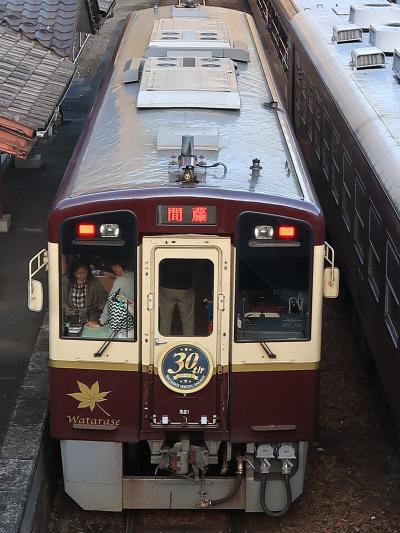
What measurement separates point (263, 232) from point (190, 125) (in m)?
1.62

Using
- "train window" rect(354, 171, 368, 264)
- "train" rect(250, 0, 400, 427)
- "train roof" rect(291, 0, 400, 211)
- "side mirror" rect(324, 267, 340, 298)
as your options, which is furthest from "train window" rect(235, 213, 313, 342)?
"train window" rect(354, 171, 368, 264)

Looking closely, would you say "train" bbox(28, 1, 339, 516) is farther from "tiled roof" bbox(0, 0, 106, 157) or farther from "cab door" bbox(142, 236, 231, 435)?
"tiled roof" bbox(0, 0, 106, 157)

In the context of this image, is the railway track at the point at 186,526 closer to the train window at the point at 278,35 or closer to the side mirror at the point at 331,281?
the side mirror at the point at 331,281

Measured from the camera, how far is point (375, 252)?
9.88m

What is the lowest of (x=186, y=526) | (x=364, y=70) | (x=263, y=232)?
(x=186, y=526)

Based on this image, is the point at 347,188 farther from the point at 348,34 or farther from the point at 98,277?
the point at 98,277

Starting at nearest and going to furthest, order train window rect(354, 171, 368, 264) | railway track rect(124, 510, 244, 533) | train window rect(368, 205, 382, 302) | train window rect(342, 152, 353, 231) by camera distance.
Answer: railway track rect(124, 510, 244, 533) < train window rect(368, 205, 382, 302) < train window rect(354, 171, 368, 264) < train window rect(342, 152, 353, 231)

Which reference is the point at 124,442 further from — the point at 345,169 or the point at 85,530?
the point at 345,169

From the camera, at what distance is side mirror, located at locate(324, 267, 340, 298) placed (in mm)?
8066

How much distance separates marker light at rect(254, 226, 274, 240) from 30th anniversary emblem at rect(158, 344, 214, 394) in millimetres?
869

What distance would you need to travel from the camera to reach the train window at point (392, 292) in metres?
8.86

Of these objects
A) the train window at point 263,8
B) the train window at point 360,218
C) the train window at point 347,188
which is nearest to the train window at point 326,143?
the train window at point 347,188

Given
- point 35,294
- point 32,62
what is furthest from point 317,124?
point 35,294

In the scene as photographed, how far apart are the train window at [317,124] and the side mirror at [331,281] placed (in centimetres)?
573
